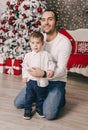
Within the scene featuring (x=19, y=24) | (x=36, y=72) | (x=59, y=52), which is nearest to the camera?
(x=36, y=72)

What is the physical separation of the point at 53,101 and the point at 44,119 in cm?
19

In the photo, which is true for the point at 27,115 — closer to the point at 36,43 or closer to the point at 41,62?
the point at 41,62

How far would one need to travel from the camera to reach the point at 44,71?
2549 mm

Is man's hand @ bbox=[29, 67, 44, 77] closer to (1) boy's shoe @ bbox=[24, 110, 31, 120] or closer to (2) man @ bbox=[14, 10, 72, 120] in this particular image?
(2) man @ bbox=[14, 10, 72, 120]

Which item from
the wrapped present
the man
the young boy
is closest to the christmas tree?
the wrapped present

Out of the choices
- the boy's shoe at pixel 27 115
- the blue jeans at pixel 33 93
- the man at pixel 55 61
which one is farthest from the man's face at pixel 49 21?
the boy's shoe at pixel 27 115

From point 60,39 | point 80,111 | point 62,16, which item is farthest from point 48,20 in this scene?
point 62,16

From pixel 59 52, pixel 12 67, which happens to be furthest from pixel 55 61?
pixel 12 67

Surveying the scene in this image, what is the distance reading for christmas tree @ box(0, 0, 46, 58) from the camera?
4.15 meters

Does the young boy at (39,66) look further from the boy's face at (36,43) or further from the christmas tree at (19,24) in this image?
the christmas tree at (19,24)

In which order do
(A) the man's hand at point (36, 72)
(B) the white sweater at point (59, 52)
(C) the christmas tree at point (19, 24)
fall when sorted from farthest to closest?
(C) the christmas tree at point (19, 24) → (B) the white sweater at point (59, 52) → (A) the man's hand at point (36, 72)

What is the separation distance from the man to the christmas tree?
1415mm

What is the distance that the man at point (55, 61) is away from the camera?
2633 mm

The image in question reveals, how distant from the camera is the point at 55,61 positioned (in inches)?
107
